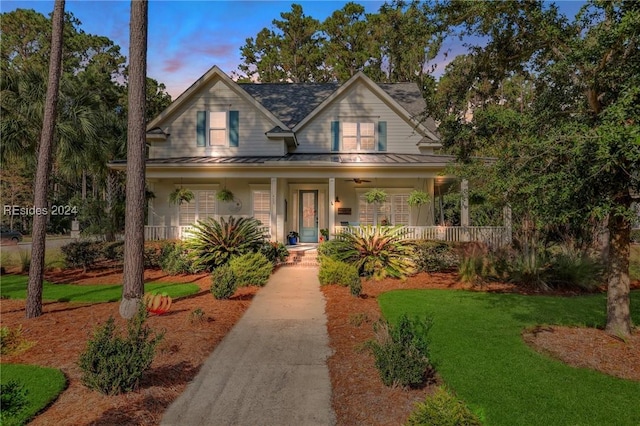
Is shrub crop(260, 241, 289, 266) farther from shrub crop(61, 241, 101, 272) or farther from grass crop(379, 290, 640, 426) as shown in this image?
shrub crop(61, 241, 101, 272)

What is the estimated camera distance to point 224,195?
1597cm

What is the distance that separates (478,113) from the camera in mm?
6820

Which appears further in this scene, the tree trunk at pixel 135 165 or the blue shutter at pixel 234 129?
the blue shutter at pixel 234 129

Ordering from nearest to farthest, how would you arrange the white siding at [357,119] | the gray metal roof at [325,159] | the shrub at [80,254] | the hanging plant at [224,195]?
1. the shrub at [80,254]
2. the gray metal roof at [325,159]
3. the hanging plant at [224,195]
4. the white siding at [357,119]

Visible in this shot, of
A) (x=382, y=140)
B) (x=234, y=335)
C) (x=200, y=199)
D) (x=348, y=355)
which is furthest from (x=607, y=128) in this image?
(x=200, y=199)

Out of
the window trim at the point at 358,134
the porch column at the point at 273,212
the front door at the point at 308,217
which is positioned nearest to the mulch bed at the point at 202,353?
A: the porch column at the point at 273,212

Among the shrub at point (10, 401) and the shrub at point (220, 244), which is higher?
the shrub at point (220, 244)

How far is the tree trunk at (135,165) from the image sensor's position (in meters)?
7.30

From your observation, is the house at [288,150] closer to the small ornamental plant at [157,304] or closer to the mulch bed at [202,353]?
the mulch bed at [202,353]

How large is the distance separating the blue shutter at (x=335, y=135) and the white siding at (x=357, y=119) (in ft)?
0.51

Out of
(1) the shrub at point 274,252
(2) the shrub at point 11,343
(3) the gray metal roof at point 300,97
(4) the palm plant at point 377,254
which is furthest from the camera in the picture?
(3) the gray metal roof at point 300,97

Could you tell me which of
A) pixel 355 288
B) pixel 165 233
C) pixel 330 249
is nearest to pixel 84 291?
pixel 165 233

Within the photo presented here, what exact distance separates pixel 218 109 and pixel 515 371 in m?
15.6

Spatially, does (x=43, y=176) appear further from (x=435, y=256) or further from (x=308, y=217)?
(x=308, y=217)
